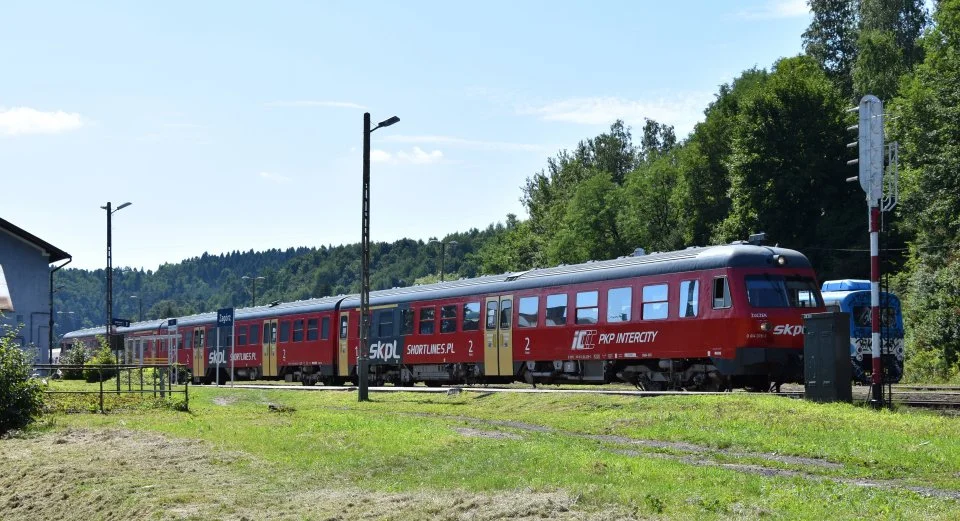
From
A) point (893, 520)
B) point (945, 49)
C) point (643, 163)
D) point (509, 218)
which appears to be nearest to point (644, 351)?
point (893, 520)

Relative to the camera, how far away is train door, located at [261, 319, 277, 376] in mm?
48719

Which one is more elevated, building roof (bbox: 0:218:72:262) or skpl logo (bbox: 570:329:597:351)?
building roof (bbox: 0:218:72:262)

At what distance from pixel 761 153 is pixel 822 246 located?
5754 mm

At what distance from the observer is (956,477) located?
476 inches

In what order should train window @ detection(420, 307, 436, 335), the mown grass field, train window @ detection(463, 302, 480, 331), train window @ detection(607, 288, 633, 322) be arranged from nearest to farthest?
the mown grass field < train window @ detection(607, 288, 633, 322) < train window @ detection(463, 302, 480, 331) < train window @ detection(420, 307, 436, 335)

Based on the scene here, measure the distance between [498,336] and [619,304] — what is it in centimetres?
592

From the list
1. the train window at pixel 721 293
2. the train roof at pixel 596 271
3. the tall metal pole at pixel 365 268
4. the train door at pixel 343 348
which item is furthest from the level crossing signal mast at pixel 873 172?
the train door at pixel 343 348

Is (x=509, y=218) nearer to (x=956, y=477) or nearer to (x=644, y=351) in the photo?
(x=644, y=351)

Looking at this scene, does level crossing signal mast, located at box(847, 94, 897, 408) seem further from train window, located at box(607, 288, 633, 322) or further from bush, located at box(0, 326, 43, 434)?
bush, located at box(0, 326, 43, 434)

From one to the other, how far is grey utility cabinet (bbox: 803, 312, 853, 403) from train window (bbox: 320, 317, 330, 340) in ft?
82.6

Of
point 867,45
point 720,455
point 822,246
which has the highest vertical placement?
point 867,45

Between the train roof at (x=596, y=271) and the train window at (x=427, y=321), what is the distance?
0.47 metres

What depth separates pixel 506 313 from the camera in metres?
33.7

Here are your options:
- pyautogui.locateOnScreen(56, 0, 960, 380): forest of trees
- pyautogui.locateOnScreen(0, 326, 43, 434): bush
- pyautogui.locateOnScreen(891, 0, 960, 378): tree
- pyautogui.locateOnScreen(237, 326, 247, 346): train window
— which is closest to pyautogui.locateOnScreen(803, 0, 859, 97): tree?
pyautogui.locateOnScreen(56, 0, 960, 380): forest of trees
